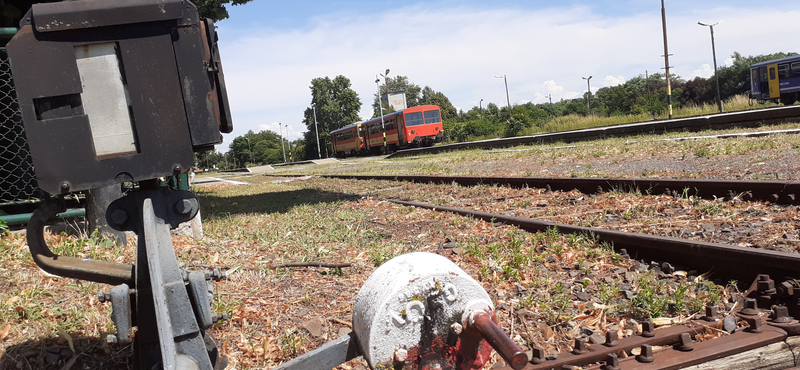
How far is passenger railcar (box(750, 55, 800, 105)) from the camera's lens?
1280 inches

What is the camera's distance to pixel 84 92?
163 cm

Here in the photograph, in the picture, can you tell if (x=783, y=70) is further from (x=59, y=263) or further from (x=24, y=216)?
(x=59, y=263)

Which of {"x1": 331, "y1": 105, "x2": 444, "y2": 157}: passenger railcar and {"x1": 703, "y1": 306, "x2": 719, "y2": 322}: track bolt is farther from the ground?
{"x1": 331, "y1": 105, "x2": 444, "y2": 157}: passenger railcar

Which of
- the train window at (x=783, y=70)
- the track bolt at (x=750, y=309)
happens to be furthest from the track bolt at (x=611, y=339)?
the train window at (x=783, y=70)

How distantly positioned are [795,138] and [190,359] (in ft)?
35.5

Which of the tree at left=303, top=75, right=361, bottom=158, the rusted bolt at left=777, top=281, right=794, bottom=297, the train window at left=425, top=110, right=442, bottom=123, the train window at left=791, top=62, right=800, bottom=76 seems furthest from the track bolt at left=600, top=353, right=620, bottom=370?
the tree at left=303, top=75, right=361, bottom=158

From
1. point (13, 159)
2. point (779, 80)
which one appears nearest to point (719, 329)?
point (13, 159)

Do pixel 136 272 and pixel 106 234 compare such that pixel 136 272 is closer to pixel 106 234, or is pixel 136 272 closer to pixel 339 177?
pixel 106 234

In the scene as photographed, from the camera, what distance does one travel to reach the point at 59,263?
1.93 meters

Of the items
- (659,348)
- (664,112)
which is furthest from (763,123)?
(664,112)

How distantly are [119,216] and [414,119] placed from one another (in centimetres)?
3472

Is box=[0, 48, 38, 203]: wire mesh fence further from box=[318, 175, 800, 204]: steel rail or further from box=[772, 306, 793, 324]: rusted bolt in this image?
box=[318, 175, 800, 204]: steel rail

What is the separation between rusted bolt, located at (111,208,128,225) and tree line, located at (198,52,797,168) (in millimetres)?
31117

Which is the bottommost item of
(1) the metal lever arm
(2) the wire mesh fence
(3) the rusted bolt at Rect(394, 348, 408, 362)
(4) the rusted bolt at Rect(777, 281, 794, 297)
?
(4) the rusted bolt at Rect(777, 281, 794, 297)
